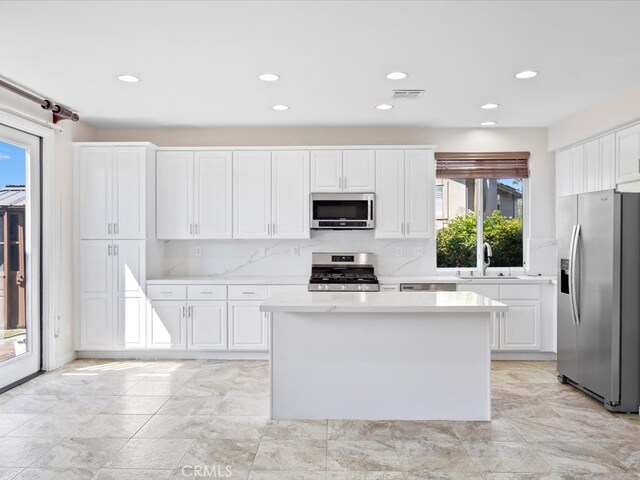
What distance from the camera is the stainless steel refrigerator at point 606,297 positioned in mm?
3586

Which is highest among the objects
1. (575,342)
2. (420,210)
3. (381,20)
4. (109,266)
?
(381,20)

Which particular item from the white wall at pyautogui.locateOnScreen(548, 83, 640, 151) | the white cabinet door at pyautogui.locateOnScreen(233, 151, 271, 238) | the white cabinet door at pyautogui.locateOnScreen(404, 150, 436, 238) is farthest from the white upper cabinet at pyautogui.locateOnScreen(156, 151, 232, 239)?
the white wall at pyautogui.locateOnScreen(548, 83, 640, 151)

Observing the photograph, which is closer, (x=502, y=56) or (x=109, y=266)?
(x=502, y=56)

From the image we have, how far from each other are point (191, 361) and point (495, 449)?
10.6 ft

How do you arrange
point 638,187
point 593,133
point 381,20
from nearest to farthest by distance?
point 381,20
point 638,187
point 593,133

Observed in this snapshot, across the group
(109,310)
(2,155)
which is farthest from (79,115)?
(109,310)

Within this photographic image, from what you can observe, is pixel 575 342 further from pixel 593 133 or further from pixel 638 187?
pixel 593 133

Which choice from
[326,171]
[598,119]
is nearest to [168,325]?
[326,171]

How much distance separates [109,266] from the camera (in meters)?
5.10

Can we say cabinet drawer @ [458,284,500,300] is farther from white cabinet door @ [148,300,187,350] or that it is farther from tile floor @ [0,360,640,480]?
white cabinet door @ [148,300,187,350]

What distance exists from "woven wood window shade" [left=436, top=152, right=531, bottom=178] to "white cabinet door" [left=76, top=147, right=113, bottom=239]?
3602mm

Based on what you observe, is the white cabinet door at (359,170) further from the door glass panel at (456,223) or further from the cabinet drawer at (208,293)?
the cabinet drawer at (208,293)

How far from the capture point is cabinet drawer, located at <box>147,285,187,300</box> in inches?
201

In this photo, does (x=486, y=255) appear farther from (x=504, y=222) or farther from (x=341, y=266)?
(x=341, y=266)
